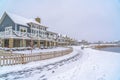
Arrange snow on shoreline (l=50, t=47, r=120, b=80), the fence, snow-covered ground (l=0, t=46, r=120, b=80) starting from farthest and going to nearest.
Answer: the fence → snow-covered ground (l=0, t=46, r=120, b=80) → snow on shoreline (l=50, t=47, r=120, b=80)

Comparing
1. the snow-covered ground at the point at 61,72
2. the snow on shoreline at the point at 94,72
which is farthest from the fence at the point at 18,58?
the snow on shoreline at the point at 94,72

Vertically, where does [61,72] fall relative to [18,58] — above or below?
below

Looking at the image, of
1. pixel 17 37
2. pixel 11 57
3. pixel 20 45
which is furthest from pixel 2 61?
pixel 20 45

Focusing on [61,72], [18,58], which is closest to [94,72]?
[61,72]

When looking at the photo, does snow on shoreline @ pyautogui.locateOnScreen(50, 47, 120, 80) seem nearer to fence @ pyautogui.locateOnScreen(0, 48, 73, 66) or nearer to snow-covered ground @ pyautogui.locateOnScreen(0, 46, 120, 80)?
snow-covered ground @ pyautogui.locateOnScreen(0, 46, 120, 80)

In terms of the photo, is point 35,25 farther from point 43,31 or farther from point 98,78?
point 98,78

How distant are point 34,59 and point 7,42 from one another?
1367 centimetres

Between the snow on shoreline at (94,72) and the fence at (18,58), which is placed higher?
the fence at (18,58)

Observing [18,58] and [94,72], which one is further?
[18,58]

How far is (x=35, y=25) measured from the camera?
2856 cm

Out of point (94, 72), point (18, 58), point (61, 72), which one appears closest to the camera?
point (94, 72)

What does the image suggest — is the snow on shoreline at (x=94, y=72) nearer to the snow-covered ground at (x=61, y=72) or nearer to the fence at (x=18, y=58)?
the snow-covered ground at (x=61, y=72)

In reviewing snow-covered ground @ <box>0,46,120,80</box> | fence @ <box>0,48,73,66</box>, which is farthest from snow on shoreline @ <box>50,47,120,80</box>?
fence @ <box>0,48,73,66</box>

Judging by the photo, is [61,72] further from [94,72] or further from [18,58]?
[18,58]
